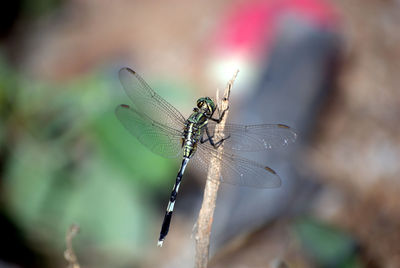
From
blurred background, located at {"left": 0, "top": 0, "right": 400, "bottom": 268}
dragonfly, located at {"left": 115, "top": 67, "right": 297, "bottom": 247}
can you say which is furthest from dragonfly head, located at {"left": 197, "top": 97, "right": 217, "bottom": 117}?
blurred background, located at {"left": 0, "top": 0, "right": 400, "bottom": 268}

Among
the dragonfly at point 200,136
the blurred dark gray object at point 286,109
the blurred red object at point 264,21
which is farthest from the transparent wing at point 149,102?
the blurred red object at point 264,21

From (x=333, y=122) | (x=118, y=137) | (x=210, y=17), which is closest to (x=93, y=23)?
(x=210, y=17)

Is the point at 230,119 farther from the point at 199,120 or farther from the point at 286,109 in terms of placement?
the point at 199,120

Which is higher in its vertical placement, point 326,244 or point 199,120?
point 199,120

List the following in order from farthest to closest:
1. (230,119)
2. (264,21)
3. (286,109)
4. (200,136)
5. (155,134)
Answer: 1. (230,119)
2. (264,21)
3. (286,109)
4. (155,134)
5. (200,136)

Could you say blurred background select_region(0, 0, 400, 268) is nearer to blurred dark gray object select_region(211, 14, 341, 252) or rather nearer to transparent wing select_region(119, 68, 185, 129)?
blurred dark gray object select_region(211, 14, 341, 252)

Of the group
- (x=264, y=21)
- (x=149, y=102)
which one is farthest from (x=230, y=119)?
(x=149, y=102)
